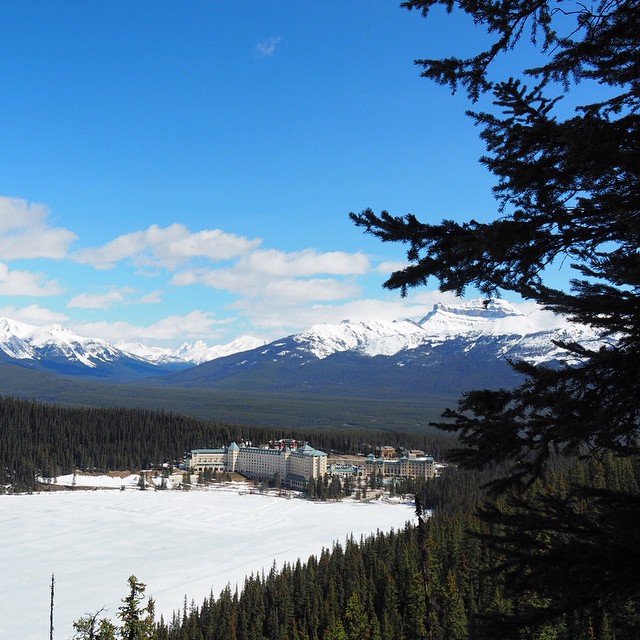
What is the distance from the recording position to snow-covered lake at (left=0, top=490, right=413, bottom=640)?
53.9 metres

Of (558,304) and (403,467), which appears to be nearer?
(558,304)

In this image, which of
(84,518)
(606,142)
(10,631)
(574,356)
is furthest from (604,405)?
(84,518)

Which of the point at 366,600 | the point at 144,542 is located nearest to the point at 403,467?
the point at 144,542

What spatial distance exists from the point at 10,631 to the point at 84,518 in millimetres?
49846

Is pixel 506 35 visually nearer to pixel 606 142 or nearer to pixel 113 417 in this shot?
pixel 606 142

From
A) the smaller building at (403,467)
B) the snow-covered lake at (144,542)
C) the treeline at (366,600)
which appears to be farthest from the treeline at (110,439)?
the treeline at (366,600)

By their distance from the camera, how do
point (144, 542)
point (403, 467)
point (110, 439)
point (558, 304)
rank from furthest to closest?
point (110, 439) < point (403, 467) < point (144, 542) < point (558, 304)

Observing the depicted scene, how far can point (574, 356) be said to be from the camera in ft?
24.4

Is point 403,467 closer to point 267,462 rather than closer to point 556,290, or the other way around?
point 267,462

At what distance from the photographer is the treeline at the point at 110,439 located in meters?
150

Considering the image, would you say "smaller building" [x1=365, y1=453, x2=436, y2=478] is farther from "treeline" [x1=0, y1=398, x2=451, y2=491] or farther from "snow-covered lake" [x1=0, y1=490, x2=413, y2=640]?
"snow-covered lake" [x1=0, y1=490, x2=413, y2=640]

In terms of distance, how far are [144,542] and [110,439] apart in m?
103

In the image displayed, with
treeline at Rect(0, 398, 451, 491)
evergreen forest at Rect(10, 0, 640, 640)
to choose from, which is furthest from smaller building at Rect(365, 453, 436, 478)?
evergreen forest at Rect(10, 0, 640, 640)

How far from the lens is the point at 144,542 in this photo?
77.1 m
